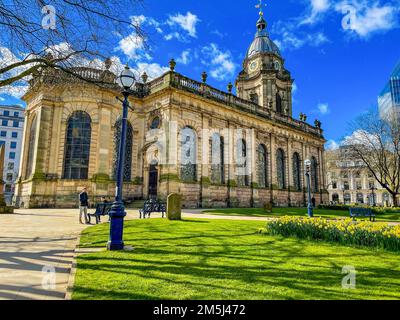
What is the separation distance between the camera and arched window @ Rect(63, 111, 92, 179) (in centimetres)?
2155

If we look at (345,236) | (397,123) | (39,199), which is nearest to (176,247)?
(345,236)

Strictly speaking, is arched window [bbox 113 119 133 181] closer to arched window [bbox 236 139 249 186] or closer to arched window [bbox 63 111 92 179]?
arched window [bbox 63 111 92 179]

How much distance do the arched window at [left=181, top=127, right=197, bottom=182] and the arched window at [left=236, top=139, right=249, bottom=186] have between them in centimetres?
561

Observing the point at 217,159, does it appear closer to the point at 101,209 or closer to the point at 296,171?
the point at 101,209

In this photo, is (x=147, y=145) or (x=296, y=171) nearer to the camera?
(x=147, y=145)

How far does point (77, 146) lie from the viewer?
21859 millimetres

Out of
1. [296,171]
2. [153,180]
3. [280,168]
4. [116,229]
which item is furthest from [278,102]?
[116,229]

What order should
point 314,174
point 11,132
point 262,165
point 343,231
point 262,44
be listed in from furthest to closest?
point 11,132, point 262,44, point 314,174, point 262,165, point 343,231

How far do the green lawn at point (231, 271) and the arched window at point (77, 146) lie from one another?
51.6 ft

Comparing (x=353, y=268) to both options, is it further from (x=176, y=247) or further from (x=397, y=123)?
(x=397, y=123)

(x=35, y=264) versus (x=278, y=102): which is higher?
(x=278, y=102)

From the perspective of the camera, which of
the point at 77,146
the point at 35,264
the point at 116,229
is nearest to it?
the point at 35,264

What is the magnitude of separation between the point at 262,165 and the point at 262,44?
72.2 ft
